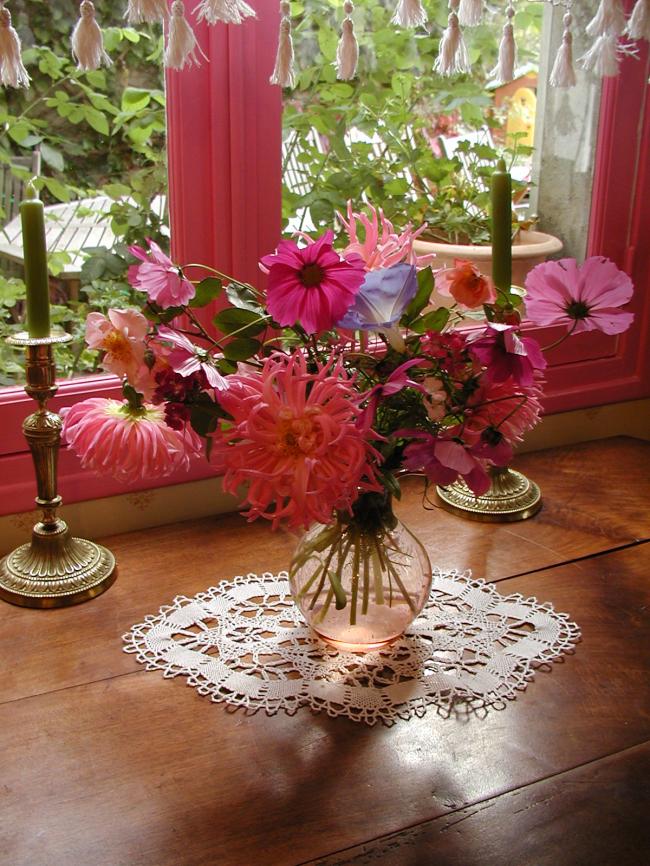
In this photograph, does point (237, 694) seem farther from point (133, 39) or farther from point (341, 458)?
point (133, 39)

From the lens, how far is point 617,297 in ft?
2.91

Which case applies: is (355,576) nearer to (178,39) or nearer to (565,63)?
(178,39)

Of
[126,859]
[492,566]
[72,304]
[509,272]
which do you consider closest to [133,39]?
[72,304]

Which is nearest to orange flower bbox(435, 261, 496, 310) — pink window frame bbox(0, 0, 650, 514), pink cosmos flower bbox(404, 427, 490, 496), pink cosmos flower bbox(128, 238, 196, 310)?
pink cosmos flower bbox(404, 427, 490, 496)

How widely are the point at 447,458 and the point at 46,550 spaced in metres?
0.57

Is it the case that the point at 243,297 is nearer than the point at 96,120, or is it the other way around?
the point at 243,297

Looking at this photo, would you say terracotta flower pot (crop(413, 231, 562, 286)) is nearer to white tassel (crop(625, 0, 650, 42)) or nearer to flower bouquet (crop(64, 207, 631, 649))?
white tassel (crop(625, 0, 650, 42))

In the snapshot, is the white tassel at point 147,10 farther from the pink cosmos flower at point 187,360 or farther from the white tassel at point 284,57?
the pink cosmos flower at point 187,360

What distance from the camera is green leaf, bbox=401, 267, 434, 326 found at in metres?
0.87

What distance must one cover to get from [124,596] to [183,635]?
0.12 meters

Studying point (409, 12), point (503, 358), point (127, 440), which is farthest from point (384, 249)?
point (409, 12)

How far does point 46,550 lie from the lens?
3.92ft

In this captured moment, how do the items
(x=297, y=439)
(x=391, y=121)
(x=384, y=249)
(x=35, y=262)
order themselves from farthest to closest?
1. (x=391, y=121)
2. (x=35, y=262)
3. (x=384, y=249)
4. (x=297, y=439)

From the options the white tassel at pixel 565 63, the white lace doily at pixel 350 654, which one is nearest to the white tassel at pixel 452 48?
the white tassel at pixel 565 63
